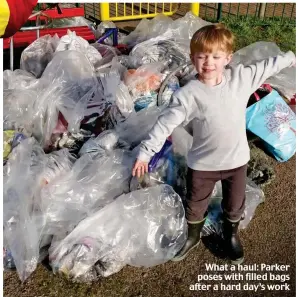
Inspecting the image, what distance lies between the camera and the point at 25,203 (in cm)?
236

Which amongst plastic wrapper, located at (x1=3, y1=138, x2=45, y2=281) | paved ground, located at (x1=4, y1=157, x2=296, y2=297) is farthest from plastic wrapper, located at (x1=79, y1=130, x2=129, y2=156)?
paved ground, located at (x1=4, y1=157, x2=296, y2=297)

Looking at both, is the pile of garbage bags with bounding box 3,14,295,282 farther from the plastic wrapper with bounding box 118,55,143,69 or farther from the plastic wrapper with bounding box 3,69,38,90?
the plastic wrapper with bounding box 118,55,143,69

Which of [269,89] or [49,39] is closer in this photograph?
[269,89]

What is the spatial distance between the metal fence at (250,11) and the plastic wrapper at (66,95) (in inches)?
128

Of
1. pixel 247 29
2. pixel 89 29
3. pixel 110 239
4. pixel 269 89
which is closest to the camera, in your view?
pixel 110 239

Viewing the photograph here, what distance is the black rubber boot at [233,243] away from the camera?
8.03 ft

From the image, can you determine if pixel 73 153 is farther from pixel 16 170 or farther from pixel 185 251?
pixel 185 251

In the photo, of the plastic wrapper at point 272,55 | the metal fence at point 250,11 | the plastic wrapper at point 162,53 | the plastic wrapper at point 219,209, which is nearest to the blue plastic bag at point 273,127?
the plastic wrapper at point 272,55

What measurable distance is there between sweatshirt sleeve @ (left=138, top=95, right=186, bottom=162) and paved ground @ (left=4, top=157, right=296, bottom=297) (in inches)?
29.1

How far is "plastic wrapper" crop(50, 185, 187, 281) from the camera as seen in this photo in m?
2.28

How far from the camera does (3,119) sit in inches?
119

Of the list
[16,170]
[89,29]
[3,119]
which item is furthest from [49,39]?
[16,170]

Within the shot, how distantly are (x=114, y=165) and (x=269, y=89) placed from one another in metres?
1.52

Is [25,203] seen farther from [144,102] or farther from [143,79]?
[143,79]
